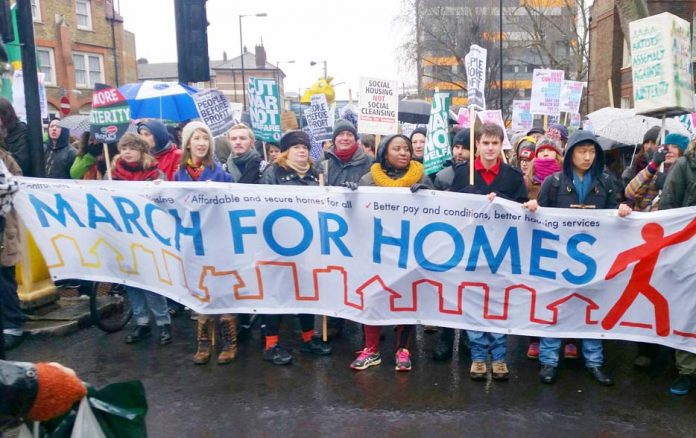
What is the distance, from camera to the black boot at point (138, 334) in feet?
18.4

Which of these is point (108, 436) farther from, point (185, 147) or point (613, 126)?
point (613, 126)

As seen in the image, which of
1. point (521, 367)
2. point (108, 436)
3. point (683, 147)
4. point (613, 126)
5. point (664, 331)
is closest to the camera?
point (108, 436)

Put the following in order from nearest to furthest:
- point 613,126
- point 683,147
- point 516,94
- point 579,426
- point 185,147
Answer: point 579,426
point 185,147
point 683,147
point 613,126
point 516,94

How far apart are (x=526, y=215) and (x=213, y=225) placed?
244cm

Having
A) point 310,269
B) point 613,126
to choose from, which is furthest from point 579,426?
point 613,126

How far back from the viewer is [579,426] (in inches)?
157

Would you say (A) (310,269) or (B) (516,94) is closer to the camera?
(A) (310,269)

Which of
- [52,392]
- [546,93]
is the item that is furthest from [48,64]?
[52,392]

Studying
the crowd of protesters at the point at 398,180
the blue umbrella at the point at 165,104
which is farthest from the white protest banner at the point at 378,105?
the blue umbrella at the point at 165,104

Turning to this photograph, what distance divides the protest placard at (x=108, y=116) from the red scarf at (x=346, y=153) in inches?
84.7

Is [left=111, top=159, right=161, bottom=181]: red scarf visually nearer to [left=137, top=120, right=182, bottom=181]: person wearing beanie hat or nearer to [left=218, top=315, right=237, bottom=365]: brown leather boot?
[left=137, top=120, right=182, bottom=181]: person wearing beanie hat

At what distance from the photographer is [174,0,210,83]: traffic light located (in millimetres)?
7734

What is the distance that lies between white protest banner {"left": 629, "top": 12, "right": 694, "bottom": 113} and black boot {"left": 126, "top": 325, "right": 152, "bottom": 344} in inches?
202

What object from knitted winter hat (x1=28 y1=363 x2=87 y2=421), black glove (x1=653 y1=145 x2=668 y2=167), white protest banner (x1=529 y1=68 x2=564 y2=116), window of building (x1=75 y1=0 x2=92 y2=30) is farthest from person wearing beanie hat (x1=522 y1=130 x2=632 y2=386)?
window of building (x1=75 y1=0 x2=92 y2=30)
